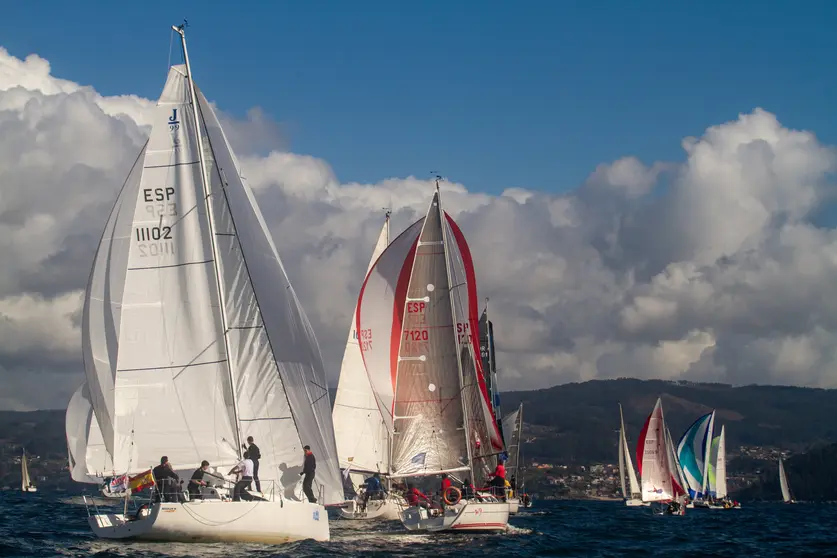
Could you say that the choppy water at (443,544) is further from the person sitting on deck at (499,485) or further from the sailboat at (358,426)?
the sailboat at (358,426)

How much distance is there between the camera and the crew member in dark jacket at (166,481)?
23.8 metres

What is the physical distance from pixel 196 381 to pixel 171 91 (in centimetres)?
746

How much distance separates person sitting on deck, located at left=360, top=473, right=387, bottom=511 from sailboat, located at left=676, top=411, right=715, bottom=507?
34729mm

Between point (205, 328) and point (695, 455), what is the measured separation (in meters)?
56.0

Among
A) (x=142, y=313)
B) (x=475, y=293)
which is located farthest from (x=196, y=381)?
(x=475, y=293)

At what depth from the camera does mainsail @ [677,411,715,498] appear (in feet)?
241

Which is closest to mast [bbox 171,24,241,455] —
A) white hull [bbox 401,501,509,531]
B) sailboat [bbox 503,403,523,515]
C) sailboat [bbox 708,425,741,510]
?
white hull [bbox 401,501,509,531]

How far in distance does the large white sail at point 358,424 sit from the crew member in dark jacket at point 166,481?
2159 cm

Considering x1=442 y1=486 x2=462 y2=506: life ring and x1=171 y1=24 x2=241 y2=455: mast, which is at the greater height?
x1=171 y1=24 x2=241 y2=455: mast

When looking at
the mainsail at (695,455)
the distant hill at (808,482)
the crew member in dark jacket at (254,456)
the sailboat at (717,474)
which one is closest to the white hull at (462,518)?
the crew member in dark jacket at (254,456)

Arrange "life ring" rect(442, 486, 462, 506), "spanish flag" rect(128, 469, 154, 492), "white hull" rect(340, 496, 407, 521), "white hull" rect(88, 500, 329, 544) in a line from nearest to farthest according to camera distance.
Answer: "white hull" rect(88, 500, 329, 544)
"spanish flag" rect(128, 469, 154, 492)
"life ring" rect(442, 486, 462, 506)
"white hull" rect(340, 496, 407, 521)

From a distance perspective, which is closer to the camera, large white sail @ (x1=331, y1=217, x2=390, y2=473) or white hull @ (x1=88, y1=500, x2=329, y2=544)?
white hull @ (x1=88, y1=500, x2=329, y2=544)

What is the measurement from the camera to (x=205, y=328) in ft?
83.0

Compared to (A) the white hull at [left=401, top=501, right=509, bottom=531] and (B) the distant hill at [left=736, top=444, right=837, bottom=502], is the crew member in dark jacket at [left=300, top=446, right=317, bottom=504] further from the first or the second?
(B) the distant hill at [left=736, top=444, right=837, bottom=502]
